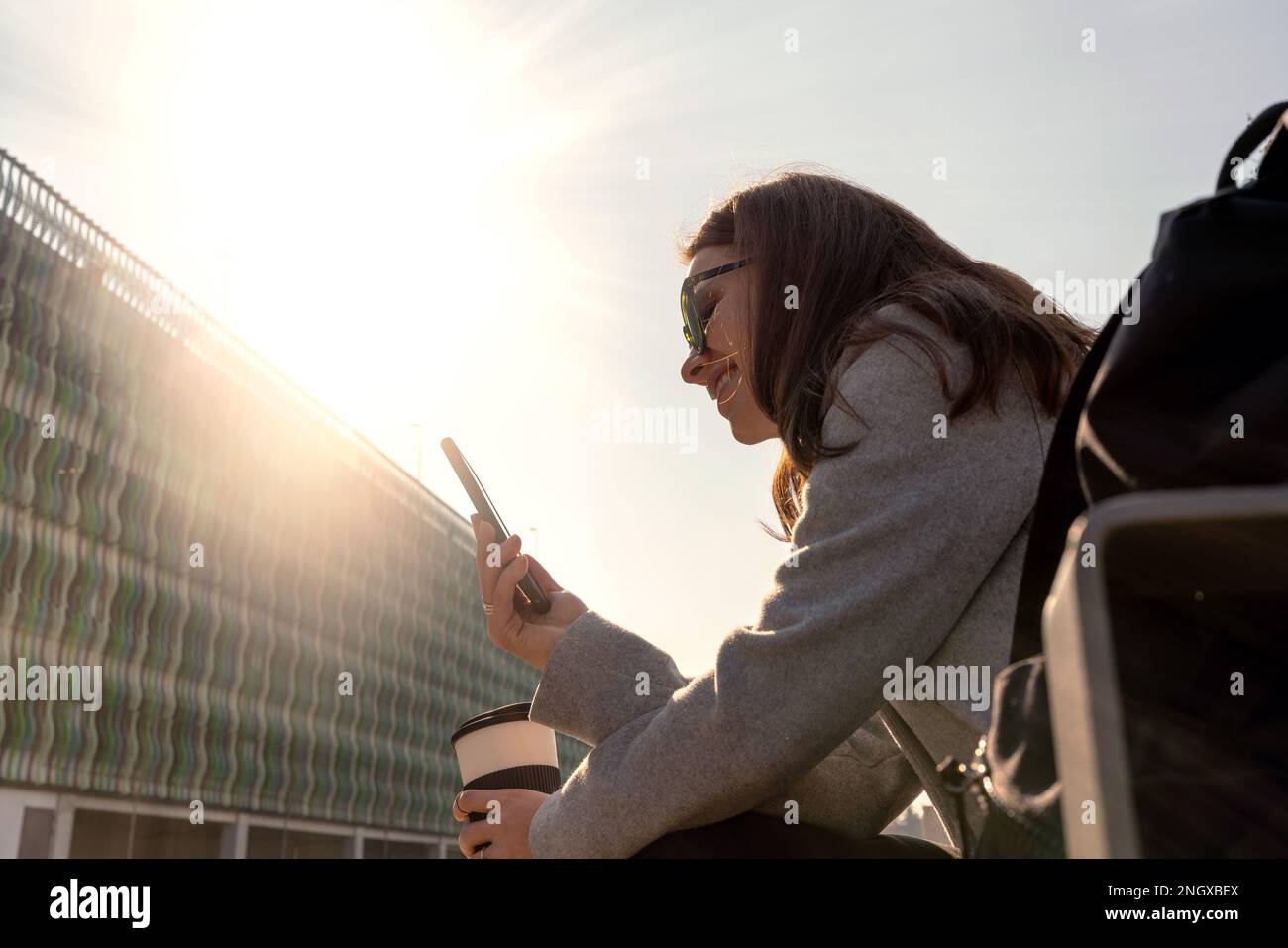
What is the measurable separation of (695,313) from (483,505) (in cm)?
→ 64

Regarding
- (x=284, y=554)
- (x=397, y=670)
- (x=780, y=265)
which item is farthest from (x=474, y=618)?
(x=780, y=265)

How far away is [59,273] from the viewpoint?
34844 mm

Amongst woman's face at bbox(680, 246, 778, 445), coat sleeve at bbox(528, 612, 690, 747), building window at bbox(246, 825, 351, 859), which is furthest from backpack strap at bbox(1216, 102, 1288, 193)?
building window at bbox(246, 825, 351, 859)

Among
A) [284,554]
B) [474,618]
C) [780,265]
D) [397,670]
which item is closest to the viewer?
[780,265]

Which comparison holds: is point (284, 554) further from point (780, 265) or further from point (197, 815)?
point (780, 265)

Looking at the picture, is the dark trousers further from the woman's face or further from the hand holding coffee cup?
the woman's face

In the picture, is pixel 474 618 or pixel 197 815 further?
pixel 474 618

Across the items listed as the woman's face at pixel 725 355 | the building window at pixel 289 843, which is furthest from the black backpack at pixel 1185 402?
the building window at pixel 289 843

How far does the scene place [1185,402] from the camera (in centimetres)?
89

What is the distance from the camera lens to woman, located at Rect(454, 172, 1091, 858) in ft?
5.32

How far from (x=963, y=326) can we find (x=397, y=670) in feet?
179

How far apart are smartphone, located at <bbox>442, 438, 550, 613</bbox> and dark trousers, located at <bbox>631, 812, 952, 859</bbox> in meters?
0.70

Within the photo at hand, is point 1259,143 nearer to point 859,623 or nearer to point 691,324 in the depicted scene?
point 859,623

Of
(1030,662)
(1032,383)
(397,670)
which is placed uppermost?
(397,670)
